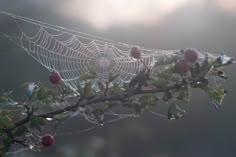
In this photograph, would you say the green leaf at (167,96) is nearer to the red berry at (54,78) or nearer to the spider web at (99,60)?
the spider web at (99,60)

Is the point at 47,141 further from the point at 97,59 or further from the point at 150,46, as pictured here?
the point at 150,46

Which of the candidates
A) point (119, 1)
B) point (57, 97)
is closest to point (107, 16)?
point (119, 1)

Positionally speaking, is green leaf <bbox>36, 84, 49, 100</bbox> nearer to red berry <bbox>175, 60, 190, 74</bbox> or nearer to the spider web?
the spider web

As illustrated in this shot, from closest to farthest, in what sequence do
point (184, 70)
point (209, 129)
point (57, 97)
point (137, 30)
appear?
point (184, 70)
point (57, 97)
point (137, 30)
point (209, 129)

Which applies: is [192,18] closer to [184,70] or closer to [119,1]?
[119,1]

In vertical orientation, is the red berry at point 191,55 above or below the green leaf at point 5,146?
above

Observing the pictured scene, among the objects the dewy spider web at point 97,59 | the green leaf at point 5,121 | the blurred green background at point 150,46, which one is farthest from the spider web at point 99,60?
the blurred green background at point 150,46
